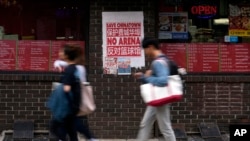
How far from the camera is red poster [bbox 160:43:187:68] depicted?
9.81 meters

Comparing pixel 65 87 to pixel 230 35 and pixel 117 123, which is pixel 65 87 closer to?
pixel 117 123

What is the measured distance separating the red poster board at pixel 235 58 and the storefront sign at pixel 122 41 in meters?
1.53

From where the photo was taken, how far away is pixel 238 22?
393 inches

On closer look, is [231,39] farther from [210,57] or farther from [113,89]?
[113,89]

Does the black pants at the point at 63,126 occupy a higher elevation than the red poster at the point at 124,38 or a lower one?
lower

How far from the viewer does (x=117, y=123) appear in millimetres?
9539

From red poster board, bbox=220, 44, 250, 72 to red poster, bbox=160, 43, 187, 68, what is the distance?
0.70 m

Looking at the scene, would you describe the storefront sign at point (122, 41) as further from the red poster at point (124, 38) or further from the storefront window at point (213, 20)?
the storefront window at point (213, 20)

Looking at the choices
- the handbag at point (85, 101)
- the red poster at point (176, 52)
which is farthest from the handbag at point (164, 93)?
the red poster at point (176, 52)

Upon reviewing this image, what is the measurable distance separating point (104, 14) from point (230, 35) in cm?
236

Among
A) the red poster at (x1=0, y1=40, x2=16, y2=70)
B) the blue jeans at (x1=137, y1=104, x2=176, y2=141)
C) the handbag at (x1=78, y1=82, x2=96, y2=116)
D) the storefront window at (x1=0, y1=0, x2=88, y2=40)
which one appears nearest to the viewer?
the handbag at (x1=78, y1=82, x2=96, y2=116)

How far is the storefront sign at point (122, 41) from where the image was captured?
9.51 metres

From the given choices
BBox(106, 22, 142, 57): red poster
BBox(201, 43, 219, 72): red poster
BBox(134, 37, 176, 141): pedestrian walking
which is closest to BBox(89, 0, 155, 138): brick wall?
BBox(106, 22, 142, 57): red poster

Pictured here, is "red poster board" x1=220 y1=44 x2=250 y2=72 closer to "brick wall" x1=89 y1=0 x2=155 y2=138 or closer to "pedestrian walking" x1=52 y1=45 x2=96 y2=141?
"brick wall" x1=89 y1=0 x2=155 y2=138
